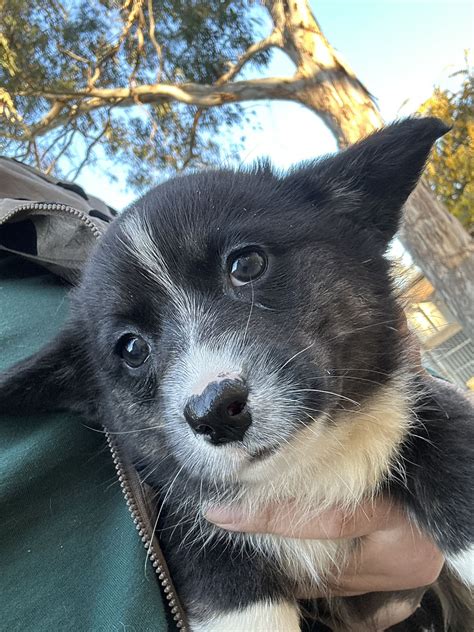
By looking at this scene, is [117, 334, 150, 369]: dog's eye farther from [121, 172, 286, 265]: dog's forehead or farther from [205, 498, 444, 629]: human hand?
[205, 498, 444, 629]: human hand

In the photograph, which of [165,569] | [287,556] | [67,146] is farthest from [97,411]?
[67,146]

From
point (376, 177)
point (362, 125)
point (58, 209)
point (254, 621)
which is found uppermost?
point (362, 125)

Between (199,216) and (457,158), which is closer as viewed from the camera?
(199,216)

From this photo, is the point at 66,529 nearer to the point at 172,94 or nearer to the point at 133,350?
the point at 133,350

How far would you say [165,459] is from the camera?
196 cm

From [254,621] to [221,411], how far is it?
856 millimetres

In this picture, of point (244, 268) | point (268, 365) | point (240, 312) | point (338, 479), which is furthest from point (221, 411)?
point (338, 479)

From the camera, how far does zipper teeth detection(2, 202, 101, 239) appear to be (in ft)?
6.85

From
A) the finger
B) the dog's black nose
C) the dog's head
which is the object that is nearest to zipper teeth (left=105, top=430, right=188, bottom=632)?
the dog's head

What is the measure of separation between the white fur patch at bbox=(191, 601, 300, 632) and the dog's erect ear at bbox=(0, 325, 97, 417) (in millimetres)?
794

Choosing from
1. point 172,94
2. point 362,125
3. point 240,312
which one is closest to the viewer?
point 240,312

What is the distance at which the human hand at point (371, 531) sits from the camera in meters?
1.98

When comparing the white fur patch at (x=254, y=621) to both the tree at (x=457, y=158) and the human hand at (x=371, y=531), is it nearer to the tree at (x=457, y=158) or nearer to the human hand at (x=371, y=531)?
the human hand at (x=371, y=531)

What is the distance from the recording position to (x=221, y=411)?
1.45 meters
